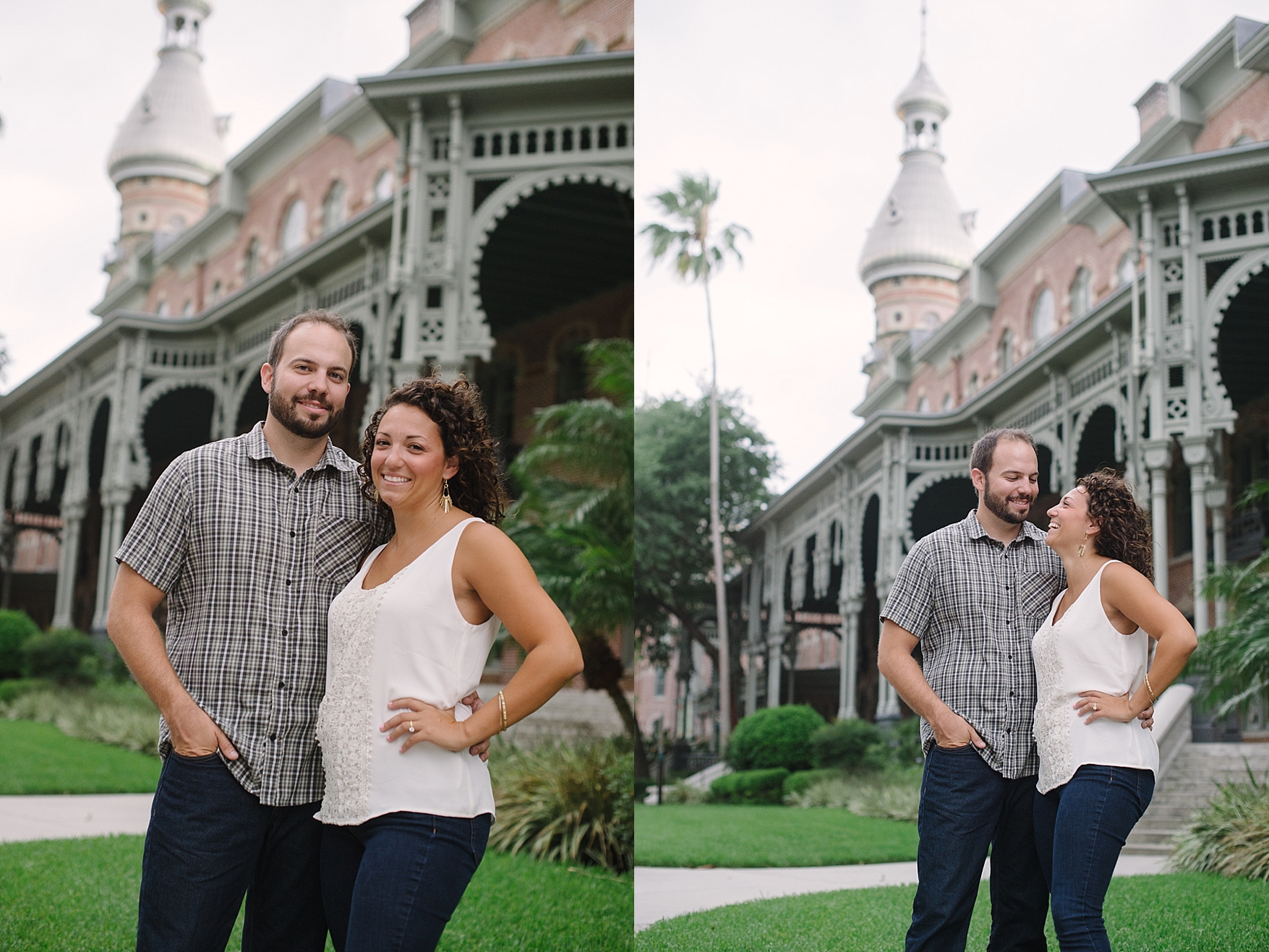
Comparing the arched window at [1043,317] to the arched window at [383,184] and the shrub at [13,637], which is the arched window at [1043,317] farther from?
the arched window at [383,184]

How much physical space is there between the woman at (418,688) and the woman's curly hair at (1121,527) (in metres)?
1.75

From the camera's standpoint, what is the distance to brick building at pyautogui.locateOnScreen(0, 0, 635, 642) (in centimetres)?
802

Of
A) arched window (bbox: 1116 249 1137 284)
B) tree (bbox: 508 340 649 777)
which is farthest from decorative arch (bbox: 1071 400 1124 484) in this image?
tree (bbox: 508 340 649 777)

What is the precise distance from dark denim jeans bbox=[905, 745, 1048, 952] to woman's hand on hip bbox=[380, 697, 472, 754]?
5.56ft

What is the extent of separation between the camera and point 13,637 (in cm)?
795

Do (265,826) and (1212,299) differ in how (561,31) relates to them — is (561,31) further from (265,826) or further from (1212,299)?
(265,826)

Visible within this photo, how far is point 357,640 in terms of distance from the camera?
2688 mm

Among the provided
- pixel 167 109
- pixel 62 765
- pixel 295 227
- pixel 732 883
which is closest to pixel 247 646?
pixel 732 883

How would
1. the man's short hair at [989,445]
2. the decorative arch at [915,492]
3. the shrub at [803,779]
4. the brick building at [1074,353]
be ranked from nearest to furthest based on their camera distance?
the man's short hair at [989,445], the brick building at [1074,353], the decorative arch at [915,492], the shrub at [803,779]

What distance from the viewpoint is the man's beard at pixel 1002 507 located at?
3652mm

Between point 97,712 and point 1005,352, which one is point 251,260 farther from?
point 1005,352

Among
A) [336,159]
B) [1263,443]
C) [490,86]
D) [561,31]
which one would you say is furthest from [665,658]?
[561,31]

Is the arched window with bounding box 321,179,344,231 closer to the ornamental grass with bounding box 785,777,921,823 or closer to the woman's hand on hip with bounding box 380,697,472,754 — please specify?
the ornamental grass with bounding box 785,777,921,823

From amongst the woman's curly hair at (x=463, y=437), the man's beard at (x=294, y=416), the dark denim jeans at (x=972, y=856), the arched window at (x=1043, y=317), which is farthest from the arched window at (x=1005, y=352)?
the man's beard at (x=294, y=416)
